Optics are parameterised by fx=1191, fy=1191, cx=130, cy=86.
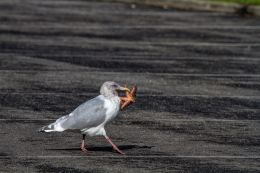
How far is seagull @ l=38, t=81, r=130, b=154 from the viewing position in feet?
33.7

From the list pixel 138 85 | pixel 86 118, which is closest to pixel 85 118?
pixel 86 118

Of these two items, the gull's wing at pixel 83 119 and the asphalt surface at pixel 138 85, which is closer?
the gull's wing at pixel 83 119

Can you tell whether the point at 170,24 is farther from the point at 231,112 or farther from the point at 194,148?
the point at 194,148

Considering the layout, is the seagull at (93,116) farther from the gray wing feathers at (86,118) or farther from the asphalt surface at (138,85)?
the asphalt surface at (138,85)

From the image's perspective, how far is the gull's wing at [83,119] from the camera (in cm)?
1025

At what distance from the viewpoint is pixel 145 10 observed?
2714cm

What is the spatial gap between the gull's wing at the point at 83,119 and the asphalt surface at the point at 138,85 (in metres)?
0.29

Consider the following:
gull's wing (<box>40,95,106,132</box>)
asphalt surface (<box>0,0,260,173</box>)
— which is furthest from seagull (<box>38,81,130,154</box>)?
asphalt surface (<box>0,0,260,173</box>)

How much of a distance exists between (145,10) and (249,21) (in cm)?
373

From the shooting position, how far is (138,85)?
15.5 m

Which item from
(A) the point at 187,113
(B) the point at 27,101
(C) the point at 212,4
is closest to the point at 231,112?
(A) the point at 187,113

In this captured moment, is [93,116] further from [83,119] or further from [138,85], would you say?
[138,85]

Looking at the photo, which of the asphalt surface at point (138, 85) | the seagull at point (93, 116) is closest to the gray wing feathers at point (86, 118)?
the seagull at point (93, 116)

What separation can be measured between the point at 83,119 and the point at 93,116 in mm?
90
